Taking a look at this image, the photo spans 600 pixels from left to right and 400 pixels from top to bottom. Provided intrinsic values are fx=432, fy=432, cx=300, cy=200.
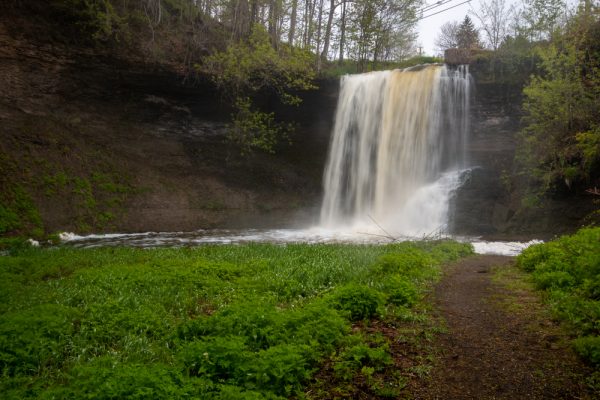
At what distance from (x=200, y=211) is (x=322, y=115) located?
33.9ft

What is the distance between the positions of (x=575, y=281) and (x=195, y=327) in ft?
20.9

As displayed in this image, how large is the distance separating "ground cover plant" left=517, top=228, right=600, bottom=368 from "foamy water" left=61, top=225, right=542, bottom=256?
16.9 feet

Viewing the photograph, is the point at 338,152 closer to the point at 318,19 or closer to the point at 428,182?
the point at 428,182

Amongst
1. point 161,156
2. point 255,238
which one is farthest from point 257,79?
point 255,238

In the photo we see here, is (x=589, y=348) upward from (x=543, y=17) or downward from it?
downward

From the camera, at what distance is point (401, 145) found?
83.8 feet

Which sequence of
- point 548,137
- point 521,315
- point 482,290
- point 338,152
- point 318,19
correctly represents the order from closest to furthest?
point 521,315
point 482,290
point 548,137
point 338,152
point 318,19

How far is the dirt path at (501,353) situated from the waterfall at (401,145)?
54.0ft

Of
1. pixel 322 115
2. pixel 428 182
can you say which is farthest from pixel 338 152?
pixel 428 182

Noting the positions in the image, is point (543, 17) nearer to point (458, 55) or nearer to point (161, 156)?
point (458, 55)

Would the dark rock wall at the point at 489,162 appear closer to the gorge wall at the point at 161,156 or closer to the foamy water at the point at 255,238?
the gorge wall at the point at 161,156

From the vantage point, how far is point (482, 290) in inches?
317

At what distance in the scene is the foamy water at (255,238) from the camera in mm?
16781

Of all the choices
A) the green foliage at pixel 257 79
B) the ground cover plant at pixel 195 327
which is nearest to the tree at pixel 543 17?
the green foliage at pixel 257 79
